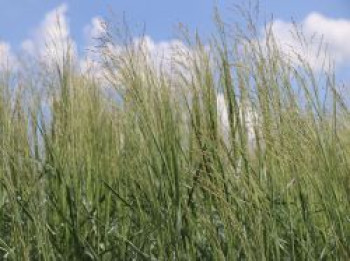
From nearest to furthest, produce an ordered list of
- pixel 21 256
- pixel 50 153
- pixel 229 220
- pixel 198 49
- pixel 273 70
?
pixel 229 220 → pixel 21 256 → pixel 273 70 → pixel 198 49 → pixel 50 153

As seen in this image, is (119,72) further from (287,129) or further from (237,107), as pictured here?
(287,129)

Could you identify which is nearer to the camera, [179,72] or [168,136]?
[168,136]

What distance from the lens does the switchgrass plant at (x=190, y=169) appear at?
70.4 inches

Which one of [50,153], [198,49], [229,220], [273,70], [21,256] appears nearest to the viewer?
[229,220]

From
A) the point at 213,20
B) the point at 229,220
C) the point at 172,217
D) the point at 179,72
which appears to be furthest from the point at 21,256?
the point at 213,20

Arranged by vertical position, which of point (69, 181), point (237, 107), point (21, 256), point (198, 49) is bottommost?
point (21, 256)

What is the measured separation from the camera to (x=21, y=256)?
182cm

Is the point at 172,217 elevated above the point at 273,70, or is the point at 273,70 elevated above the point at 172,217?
the point at 273,70

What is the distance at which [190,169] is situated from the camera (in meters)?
2.02

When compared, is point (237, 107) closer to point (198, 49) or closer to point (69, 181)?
point (198, 49)

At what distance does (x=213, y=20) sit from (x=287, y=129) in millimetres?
597

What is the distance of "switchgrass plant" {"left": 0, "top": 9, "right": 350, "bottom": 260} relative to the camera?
1.79 meters

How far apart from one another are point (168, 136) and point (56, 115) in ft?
2.13

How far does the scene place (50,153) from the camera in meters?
2.38
